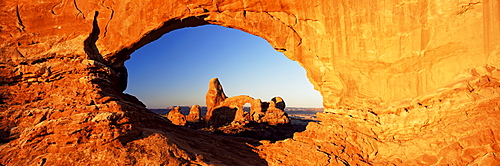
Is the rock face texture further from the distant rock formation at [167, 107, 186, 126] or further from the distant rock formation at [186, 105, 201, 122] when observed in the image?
the distant rock formation at [186, 105, 201, 122]

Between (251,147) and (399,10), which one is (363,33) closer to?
(399,10)

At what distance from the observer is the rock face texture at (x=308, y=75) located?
305 inches

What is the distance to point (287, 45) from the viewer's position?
1155 centimetres

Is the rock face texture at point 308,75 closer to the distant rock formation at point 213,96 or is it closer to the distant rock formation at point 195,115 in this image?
the distant rock formation at point 195,115

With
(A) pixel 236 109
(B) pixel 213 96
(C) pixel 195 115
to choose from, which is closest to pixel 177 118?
(C) pixel 195 115

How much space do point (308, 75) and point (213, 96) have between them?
2682 centimetres

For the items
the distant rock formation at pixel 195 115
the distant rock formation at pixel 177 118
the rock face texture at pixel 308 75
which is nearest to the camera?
the rock face texture at pixel 308 75

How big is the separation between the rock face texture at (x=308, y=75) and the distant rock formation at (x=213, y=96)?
25.3m

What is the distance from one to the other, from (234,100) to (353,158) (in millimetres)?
26821

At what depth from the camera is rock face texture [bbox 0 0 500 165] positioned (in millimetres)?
7758

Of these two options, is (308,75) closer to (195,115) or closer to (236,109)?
(236,109)

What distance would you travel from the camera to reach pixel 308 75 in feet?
38.4

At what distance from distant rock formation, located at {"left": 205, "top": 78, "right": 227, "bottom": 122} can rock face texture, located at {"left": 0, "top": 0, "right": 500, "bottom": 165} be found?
82.9 ft

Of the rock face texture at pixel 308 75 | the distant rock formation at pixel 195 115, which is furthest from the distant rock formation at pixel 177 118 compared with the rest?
the rock face texture at pixel 308 75
